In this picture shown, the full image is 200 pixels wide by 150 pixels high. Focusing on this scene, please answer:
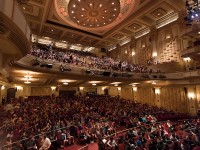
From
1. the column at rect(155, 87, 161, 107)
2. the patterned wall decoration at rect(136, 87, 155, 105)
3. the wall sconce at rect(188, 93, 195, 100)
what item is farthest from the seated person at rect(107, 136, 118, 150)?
the patterned wall decoration at rect(136, 87, 155, 105)

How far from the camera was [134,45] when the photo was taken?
21.9 meters

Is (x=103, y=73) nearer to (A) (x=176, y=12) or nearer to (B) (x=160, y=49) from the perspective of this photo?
(B) (x=160, y=49)

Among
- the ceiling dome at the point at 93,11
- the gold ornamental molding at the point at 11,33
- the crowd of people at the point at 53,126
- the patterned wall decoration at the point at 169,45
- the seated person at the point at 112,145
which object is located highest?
the ceiling dome at the point at 93,11

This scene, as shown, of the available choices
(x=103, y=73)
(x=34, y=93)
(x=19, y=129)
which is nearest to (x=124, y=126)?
(x=103, y=73)

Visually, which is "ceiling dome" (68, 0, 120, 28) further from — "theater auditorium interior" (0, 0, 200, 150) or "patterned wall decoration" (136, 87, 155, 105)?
"patterned wall decoration" (136, 87, 155, 105)

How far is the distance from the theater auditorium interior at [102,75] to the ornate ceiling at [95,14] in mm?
96

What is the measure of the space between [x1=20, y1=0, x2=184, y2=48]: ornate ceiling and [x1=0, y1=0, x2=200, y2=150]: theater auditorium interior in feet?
0.32

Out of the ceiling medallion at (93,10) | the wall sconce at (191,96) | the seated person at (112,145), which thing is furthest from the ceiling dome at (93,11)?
the seated person at (112,145)

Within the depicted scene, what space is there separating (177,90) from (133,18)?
30.4ft

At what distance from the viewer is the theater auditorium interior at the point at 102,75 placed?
21.4 feet

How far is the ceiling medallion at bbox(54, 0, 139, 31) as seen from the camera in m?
13.2

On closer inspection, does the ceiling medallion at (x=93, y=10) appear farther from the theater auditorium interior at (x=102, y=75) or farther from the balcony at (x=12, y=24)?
the balcony at (x=12, y=24)

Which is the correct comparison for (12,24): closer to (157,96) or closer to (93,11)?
(93,11)

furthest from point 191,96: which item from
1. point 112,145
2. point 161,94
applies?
point 112,145
